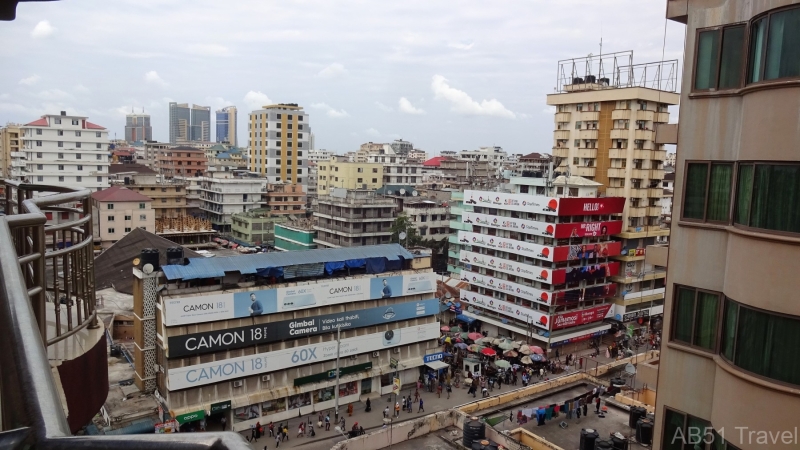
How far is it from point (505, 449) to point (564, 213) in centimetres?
2003

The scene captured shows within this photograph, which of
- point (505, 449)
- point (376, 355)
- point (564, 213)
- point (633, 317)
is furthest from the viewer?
point (633, 317)

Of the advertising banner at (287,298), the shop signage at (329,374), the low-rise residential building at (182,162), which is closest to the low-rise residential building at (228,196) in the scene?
the low-rise residential building at (182,162)

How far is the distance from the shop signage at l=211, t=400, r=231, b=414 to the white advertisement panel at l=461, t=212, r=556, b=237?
21118 millimetres

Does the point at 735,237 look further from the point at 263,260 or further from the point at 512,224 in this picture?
the point at 512,224

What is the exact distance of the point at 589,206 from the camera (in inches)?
1453

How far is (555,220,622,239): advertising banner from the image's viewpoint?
116 feet

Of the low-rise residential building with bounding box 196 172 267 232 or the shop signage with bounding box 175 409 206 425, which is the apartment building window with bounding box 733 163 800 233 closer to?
the shop signage with bounding box 175 409 206 425

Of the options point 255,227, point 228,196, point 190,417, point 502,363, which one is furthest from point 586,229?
point 228,196

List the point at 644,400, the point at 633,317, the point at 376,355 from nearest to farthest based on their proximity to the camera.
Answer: the point at 644,400, the point at 376,355, the point at 633,317

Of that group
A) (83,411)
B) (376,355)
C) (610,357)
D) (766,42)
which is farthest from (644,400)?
(83,411)

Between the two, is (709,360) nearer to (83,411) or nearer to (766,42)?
(766,42)

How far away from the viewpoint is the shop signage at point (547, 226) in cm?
3522

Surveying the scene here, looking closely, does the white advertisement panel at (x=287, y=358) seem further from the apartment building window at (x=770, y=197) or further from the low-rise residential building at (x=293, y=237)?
the low-rise residential building at (x=293, y=237)

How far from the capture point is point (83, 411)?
186 inches
